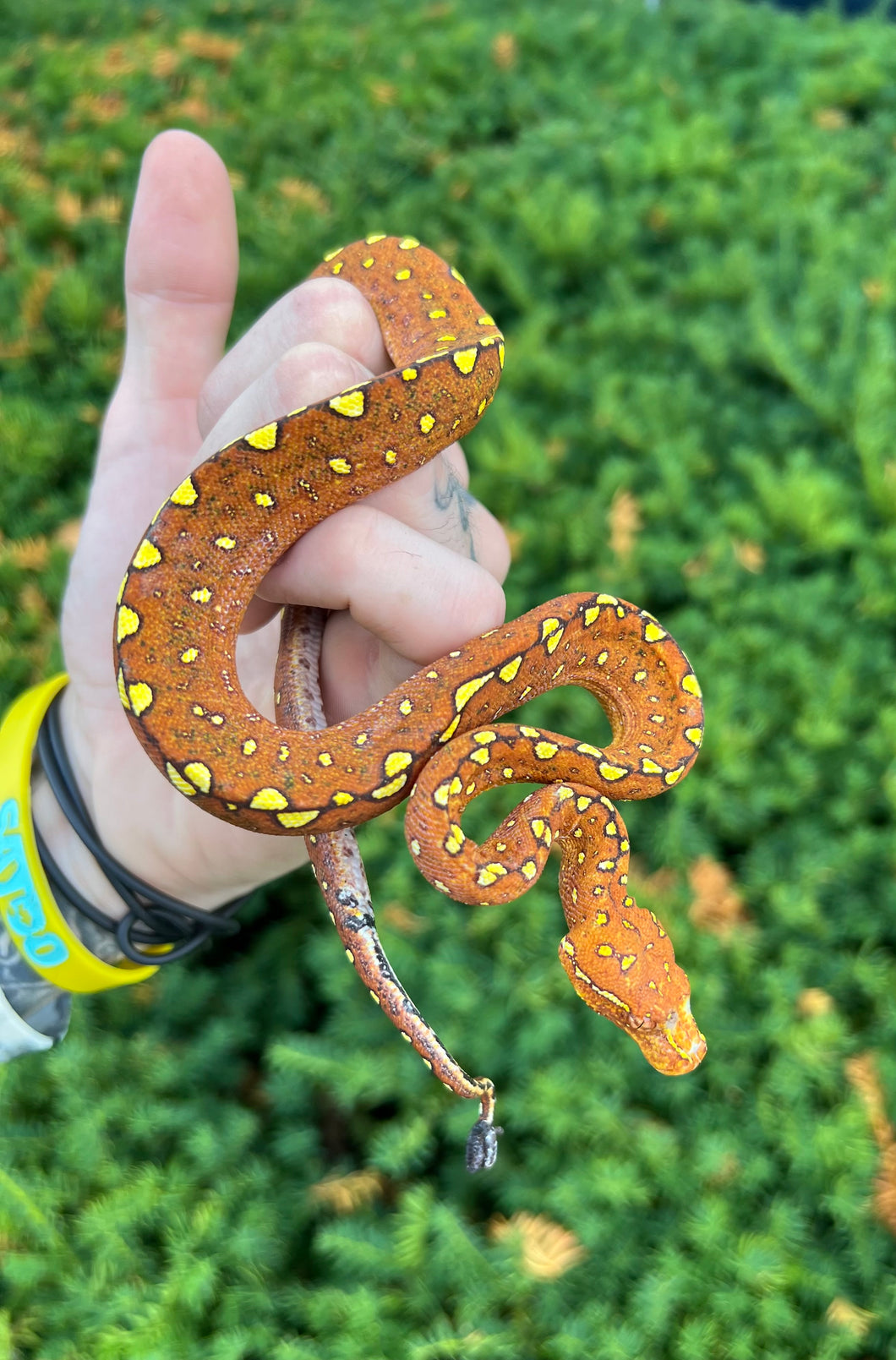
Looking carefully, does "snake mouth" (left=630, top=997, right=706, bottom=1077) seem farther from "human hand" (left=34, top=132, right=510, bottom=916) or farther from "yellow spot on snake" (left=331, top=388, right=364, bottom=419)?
"yellow spot on snake" (left=331, top=388, right=364, bottom=419)

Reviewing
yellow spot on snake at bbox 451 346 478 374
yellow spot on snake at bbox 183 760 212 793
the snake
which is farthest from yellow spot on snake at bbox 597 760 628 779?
yellow spot on snake at bbox 451 346 478 374

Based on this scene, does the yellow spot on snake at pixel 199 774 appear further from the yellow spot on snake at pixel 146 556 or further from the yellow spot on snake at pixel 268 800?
the yellow spot on snake at pixel 146 556

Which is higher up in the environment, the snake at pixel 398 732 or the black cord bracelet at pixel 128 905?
the snake at pixel 398 732

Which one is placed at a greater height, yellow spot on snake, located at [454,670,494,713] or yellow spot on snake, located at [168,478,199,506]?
yellow spot on snake, located at [168,478,199,506]

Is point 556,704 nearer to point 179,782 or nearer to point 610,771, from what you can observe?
point 610,771

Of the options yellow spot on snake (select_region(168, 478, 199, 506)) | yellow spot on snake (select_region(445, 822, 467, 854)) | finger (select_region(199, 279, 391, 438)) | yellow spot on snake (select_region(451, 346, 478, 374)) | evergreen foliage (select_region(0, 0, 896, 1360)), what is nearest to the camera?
yellow spot on snake (select_region(445, 822, 467, 854))

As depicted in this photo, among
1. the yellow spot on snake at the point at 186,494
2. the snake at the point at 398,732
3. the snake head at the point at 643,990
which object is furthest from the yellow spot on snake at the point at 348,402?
the snake head at the point at 643,990
